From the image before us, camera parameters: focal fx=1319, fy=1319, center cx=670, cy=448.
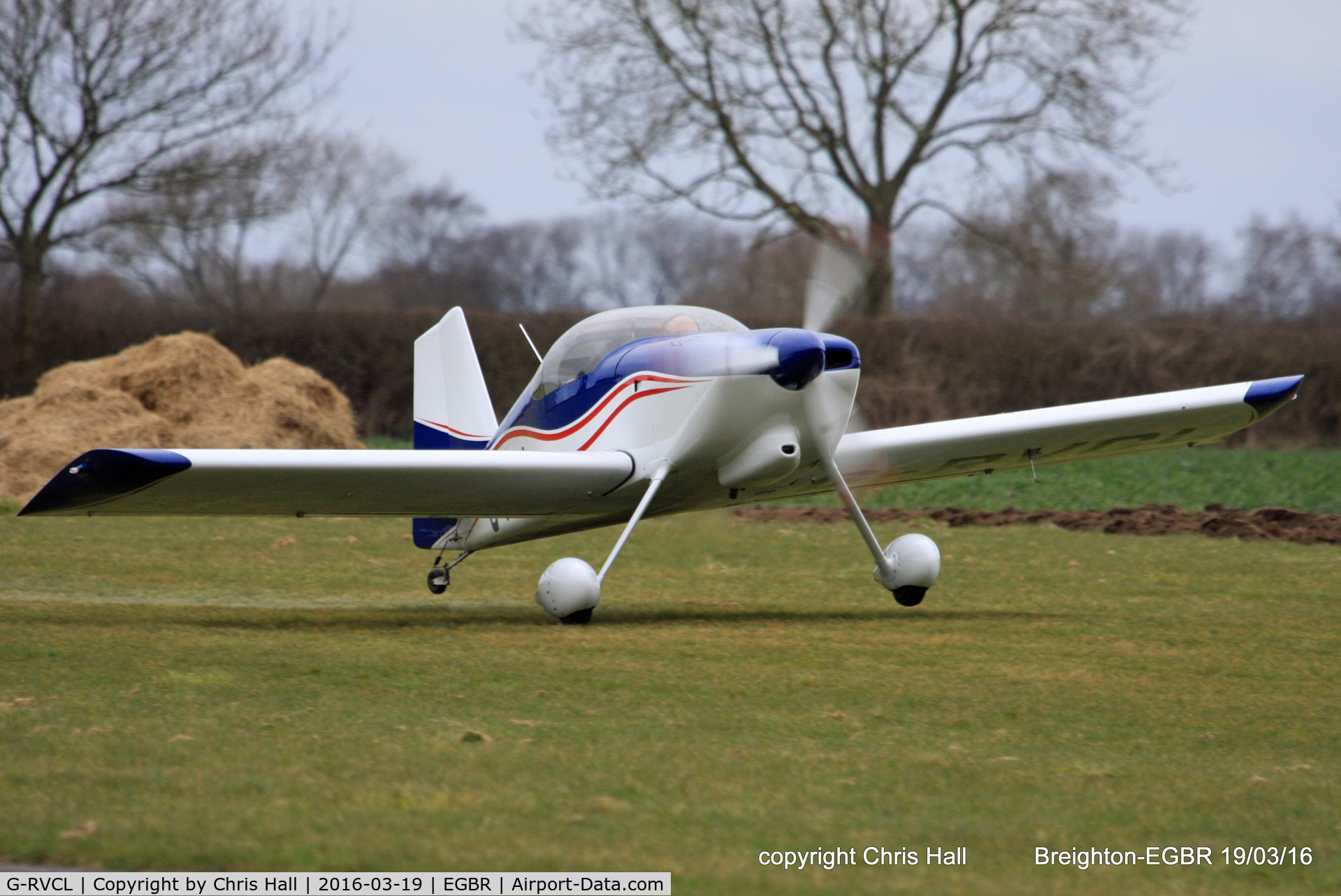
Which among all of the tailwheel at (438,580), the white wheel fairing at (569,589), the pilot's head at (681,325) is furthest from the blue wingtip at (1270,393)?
the tailwheel at (438,580)

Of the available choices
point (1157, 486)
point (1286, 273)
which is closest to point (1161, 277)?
point (1286, 273)

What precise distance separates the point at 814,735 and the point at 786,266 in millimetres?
28295

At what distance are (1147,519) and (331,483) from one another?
1157 centimetres

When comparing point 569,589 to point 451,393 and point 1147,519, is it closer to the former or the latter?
point 451,393

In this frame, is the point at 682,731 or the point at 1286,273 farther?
the point at 1286,273

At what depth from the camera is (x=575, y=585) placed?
7.96m

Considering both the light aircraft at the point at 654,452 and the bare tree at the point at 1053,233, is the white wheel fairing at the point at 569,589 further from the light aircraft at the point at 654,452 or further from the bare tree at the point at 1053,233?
the bare tree at the point at 1053,233

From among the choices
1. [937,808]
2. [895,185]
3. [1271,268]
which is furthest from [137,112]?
[1271,268]

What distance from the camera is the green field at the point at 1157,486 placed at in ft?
63.8

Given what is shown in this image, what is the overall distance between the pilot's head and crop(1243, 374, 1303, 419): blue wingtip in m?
3.99

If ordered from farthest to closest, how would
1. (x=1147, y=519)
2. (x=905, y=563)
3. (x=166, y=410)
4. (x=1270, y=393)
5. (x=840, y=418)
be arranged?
(x=166, y=410) → (x=1147, y=519) → (x=1270, y=393) → (x=905, y=563) → (x=840, y=418)

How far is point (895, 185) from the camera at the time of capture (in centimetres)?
3478

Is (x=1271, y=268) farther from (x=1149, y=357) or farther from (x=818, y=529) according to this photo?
(x=818, y=529)

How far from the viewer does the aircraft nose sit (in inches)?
302
